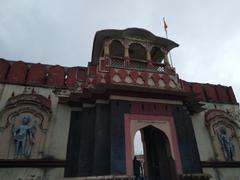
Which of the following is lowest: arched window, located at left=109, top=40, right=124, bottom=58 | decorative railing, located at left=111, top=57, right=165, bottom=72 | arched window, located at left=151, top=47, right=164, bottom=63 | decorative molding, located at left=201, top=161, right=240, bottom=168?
decorative molding, located at left=201, top=161, right=240, bottom=168

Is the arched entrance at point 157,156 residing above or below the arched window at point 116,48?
below

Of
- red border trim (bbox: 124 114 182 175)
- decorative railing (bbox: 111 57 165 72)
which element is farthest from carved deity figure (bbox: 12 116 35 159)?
decorative railing (bbox: 111 57 165 72)

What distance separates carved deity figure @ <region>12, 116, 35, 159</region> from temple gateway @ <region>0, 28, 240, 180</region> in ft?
0.12

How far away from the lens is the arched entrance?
709cm

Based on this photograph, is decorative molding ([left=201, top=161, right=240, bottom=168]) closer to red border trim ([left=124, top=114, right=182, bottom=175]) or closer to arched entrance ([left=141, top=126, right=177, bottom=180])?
arched entrance ([left=141, top=126, right=177, bottom=180])

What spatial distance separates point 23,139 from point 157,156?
5590 mm

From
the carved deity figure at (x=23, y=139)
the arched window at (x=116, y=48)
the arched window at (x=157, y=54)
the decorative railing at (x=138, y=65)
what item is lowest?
the carved deity figure at (x=23, y=139)

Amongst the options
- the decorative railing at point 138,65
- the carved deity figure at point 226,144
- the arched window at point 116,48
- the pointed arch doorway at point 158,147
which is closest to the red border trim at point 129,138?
the pointed arch doorway at point 158,147

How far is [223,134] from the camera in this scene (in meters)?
10.3

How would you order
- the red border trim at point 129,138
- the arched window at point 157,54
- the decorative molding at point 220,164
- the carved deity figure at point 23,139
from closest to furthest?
the red border trim at point 129,138 → the carved deity figure at point 23,139 → the decorative molding at point 220,164 → the arched window at point 157,54

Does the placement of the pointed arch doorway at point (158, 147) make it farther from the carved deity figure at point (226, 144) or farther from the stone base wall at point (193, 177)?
the carved deity figure at point (226, 144)

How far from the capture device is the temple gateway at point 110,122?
267 inches

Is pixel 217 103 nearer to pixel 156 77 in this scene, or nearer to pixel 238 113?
pixel 238 113

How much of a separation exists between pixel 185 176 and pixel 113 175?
2452 mm
